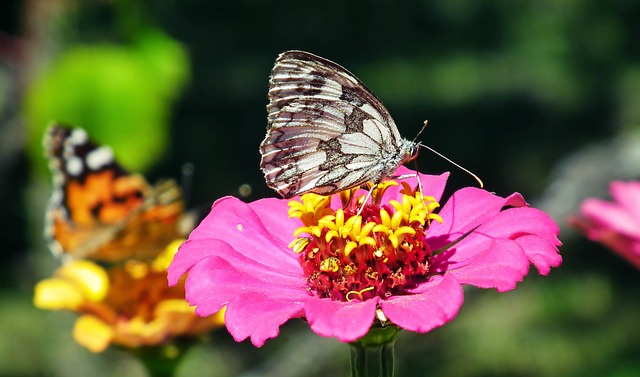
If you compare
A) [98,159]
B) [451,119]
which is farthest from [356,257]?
[451,119]

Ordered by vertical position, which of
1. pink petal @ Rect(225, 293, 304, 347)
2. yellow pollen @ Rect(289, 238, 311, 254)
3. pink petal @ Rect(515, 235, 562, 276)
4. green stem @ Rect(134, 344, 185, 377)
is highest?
pink petal @ Rect(515, 235, 562, 276)

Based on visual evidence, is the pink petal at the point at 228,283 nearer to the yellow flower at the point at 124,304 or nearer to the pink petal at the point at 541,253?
the pink petal at the point at 541,253

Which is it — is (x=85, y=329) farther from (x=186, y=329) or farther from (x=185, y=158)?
(x=185, y=158)

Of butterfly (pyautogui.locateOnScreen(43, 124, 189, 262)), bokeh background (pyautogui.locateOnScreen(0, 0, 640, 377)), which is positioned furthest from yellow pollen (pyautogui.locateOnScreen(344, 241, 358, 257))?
bokeh background (pyautogui.locateOnScreen(0, 0, 640, 377))

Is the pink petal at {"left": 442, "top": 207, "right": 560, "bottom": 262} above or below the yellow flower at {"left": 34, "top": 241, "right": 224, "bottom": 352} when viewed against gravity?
above

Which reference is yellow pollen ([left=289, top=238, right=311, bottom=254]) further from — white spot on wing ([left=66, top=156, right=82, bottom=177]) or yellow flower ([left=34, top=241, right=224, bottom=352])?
white spot on wing ([left=66, top=156, right=82, bottom=177])

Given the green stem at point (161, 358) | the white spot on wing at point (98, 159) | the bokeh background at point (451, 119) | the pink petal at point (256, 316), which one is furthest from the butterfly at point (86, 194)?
the bokeh background at point (451, 119)
